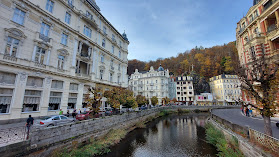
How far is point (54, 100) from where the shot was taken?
16.8m

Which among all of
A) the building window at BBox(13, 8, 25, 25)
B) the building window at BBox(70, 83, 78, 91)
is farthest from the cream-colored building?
the building window at BBox(13, 8, 25, 25)

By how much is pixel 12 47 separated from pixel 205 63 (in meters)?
71.9

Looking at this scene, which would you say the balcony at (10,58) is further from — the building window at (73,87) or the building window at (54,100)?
the building window at (73,87)

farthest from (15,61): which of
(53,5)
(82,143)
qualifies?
(82,143)

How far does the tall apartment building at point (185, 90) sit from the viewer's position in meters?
56.7

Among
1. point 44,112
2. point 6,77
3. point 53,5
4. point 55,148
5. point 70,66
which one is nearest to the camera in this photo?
point 55,148

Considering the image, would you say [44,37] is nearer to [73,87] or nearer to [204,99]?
[73,87]

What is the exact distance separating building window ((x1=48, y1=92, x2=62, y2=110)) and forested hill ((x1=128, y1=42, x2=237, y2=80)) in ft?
189

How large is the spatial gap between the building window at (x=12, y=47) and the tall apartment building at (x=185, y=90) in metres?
57.2

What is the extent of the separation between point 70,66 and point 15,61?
21.8 feet

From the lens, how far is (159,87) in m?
49.2

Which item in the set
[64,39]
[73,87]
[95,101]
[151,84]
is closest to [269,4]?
[95,101]

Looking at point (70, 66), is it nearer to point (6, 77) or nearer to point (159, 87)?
point (6, 77)

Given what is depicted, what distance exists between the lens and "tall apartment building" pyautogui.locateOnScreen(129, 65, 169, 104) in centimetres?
4956
